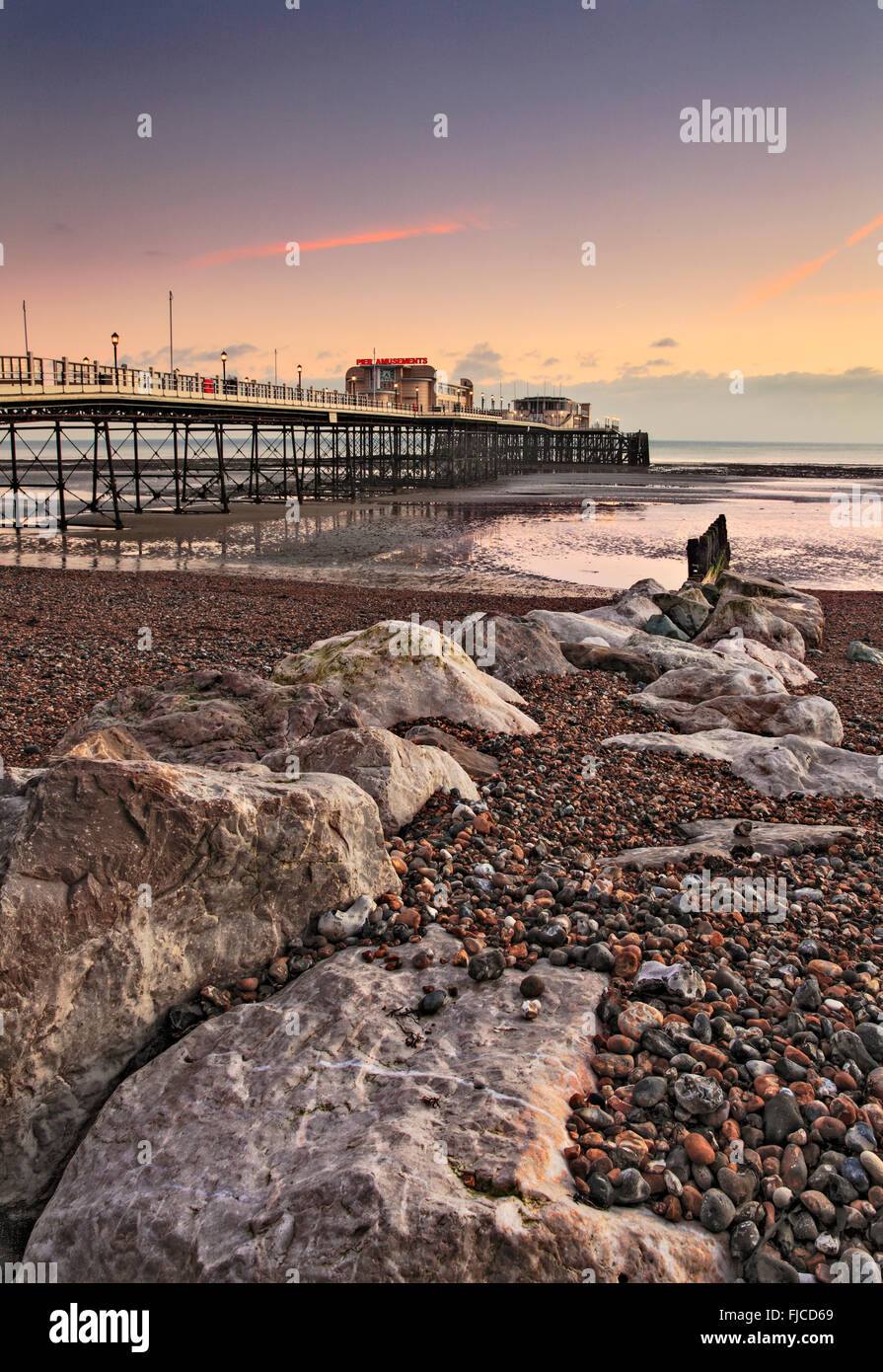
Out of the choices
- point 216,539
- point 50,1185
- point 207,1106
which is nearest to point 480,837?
point 207,1106

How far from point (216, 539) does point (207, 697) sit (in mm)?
24912

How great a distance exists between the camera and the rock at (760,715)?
7.75 meters

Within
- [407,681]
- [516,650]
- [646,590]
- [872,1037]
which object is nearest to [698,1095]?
[872,1037]

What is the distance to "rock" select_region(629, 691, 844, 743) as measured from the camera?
305 inches

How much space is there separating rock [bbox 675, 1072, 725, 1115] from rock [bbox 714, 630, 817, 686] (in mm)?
8292

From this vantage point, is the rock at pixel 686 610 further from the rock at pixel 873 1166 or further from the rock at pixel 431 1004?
the rock at pixel 873 1166

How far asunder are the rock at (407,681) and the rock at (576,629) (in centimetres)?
395

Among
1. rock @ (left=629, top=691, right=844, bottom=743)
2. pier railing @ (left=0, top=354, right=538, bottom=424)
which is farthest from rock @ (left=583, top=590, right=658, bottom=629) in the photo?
pier railing @ (left=0, top=354, right=538, bottom=424)

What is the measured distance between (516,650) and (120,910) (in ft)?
22.4

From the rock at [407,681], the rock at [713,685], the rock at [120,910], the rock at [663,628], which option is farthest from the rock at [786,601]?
the rock at [120,910]

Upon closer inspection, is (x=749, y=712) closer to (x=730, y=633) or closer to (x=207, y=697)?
(x=730, y=633)

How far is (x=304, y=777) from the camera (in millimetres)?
4145

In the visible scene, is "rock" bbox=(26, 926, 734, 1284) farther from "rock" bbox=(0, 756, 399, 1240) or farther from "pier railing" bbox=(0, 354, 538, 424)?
"pier railing" bbox=(0, 354, 538, 424)
